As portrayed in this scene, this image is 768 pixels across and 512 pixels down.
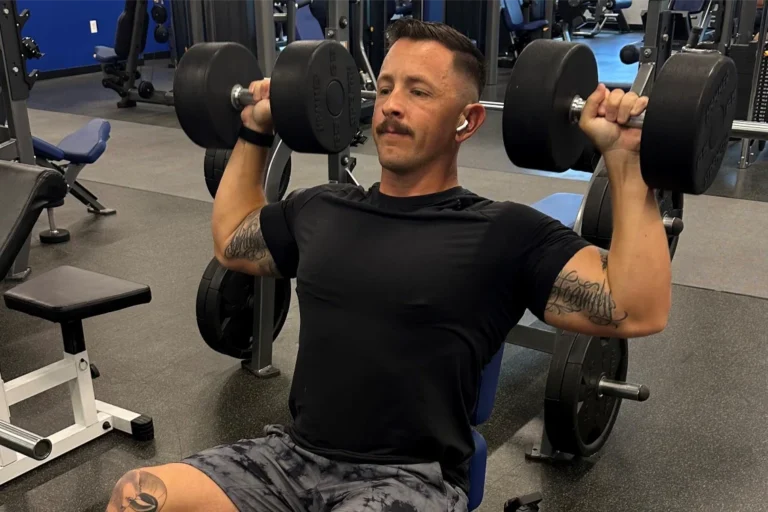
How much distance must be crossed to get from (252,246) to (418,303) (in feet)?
1.38

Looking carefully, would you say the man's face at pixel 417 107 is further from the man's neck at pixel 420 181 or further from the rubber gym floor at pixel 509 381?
the rubber gym floor at pixel 509 381

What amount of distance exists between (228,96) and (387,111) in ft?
1.50

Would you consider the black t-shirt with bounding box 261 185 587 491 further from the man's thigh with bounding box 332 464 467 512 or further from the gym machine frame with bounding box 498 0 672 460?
the gym machine frame with bounding box 498 0 672 460

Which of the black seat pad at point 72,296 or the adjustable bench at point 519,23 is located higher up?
the adjustable bench at point 519,23

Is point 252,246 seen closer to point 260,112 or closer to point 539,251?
point 260,112

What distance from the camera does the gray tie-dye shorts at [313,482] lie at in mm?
1199

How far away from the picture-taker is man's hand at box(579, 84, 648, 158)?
120 cm

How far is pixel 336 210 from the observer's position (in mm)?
1375

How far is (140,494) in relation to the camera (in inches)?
48.3

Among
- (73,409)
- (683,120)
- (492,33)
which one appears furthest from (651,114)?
(492,33)

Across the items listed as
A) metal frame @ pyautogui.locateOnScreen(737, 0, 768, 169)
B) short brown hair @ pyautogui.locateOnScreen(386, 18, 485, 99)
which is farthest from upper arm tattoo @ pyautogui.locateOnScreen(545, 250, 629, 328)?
metal frame @ pyautogui.locateOnScreen(737, 0, 768, 169)

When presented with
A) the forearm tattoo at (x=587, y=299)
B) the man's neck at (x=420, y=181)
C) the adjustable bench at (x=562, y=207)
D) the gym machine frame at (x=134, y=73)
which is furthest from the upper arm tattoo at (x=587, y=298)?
the gym machine frame at (x=134, y=73)

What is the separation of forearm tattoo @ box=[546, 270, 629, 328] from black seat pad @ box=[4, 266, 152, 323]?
1.25 metres

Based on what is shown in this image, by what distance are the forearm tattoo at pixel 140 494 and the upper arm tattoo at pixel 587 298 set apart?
26.2 inches
